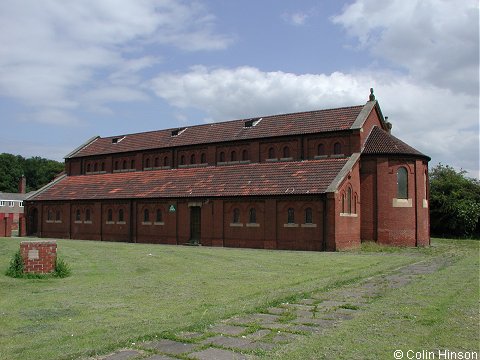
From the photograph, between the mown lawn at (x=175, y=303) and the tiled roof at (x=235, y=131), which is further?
the tiled roof at (x=235, y=131)

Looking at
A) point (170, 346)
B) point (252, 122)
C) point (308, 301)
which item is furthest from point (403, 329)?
point (252, 122)

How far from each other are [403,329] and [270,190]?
2609 centimetres

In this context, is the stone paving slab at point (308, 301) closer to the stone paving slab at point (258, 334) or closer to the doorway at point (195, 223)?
the stone paving slab at point (258, 334)

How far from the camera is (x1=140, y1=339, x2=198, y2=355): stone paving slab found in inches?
287

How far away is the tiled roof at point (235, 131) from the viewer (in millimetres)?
38344

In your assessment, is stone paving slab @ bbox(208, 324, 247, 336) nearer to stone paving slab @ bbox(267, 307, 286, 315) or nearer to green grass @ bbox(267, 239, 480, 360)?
green grass @ bbox(267, 239, 480, 360)

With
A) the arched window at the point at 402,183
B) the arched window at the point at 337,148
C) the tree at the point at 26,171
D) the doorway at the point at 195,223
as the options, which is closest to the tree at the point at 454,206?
the arched window at the point at 402,183

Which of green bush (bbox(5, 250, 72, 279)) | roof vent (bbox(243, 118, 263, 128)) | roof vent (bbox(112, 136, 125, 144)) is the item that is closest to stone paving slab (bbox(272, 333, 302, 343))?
green bush (bbox(5, 250, 72, 279))

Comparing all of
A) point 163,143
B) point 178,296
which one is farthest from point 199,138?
point 178,296

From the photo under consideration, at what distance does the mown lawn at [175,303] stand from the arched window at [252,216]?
15.5 meters

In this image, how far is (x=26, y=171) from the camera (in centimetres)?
13638

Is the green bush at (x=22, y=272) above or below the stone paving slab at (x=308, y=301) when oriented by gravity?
above

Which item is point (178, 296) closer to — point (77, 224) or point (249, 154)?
point (249, 154)

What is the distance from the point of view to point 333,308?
35.5ft
